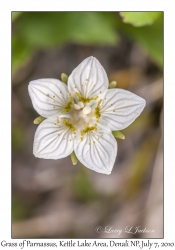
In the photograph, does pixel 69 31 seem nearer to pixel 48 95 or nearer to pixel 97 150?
pixel 48 95

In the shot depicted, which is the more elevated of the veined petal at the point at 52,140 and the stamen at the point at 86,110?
the stamen at the point at 86,110

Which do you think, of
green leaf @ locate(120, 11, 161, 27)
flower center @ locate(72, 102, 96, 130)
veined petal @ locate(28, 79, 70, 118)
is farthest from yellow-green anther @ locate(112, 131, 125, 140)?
green leaf @ locate(120, 11, 161, 27)

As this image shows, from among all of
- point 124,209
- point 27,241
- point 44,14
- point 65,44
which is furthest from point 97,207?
point 44,14

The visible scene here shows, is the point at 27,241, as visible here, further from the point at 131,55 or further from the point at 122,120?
the point at 131,55

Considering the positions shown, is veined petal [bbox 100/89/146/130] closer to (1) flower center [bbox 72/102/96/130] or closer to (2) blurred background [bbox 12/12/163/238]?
(1) flower center [bbox 72/102/96/130]

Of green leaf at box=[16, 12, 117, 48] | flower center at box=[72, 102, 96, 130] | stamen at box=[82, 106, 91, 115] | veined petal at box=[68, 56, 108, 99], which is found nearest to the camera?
veined petal at box=[68, 56, 108, 99]

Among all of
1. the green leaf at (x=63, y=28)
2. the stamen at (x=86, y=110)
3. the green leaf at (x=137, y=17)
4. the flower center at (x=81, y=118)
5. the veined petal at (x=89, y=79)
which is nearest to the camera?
the veined petal at (x=89, y=79)

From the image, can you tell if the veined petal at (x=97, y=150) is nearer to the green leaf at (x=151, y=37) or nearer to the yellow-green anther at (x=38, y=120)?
the yellow-green anther at (x=38, y=120)

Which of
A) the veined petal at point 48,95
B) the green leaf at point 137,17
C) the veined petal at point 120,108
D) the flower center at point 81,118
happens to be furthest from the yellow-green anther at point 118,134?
the green leaf at point 137,17
